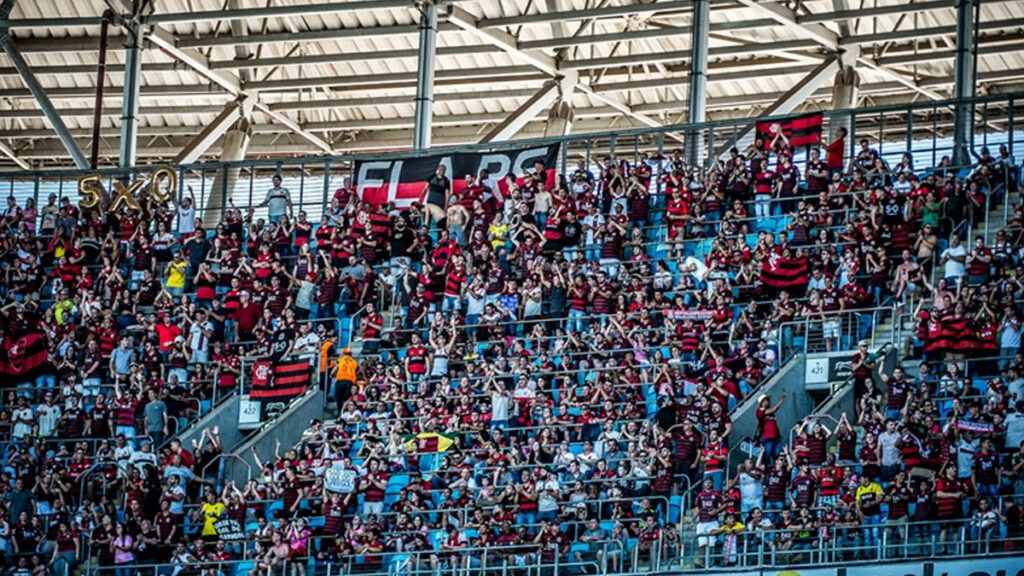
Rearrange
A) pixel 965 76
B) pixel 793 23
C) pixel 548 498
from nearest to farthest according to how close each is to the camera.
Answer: pixel 548 498, pixel 965 76, pixel 793 23

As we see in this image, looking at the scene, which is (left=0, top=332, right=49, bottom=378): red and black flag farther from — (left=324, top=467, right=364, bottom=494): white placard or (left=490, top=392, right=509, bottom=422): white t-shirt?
(left=490, top=392, right=509, bottom=422): white t-shirt

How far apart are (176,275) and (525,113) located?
39.5ft

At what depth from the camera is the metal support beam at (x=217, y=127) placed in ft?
167

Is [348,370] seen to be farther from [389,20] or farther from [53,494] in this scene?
[389,20]

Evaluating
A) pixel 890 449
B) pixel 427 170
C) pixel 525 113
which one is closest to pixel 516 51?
pixel 525 113

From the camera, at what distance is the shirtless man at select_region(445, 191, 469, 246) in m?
38.3

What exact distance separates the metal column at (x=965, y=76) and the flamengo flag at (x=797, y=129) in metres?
2.49

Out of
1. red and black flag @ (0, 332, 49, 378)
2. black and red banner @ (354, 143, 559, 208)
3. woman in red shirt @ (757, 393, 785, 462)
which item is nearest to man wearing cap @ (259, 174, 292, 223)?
black and red banner @ (354, 143, 559, 208)

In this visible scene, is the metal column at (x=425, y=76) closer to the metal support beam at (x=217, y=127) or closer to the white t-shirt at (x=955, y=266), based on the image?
the metal support beam at (x=217, y=127)

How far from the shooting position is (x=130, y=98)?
151ft

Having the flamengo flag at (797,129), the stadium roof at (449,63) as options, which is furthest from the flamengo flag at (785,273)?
the stadium roof at (449,63)

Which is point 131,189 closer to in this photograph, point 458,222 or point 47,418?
point 47,418

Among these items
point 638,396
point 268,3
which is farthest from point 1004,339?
point 268,3

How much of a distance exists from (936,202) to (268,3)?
19731 millimetres
